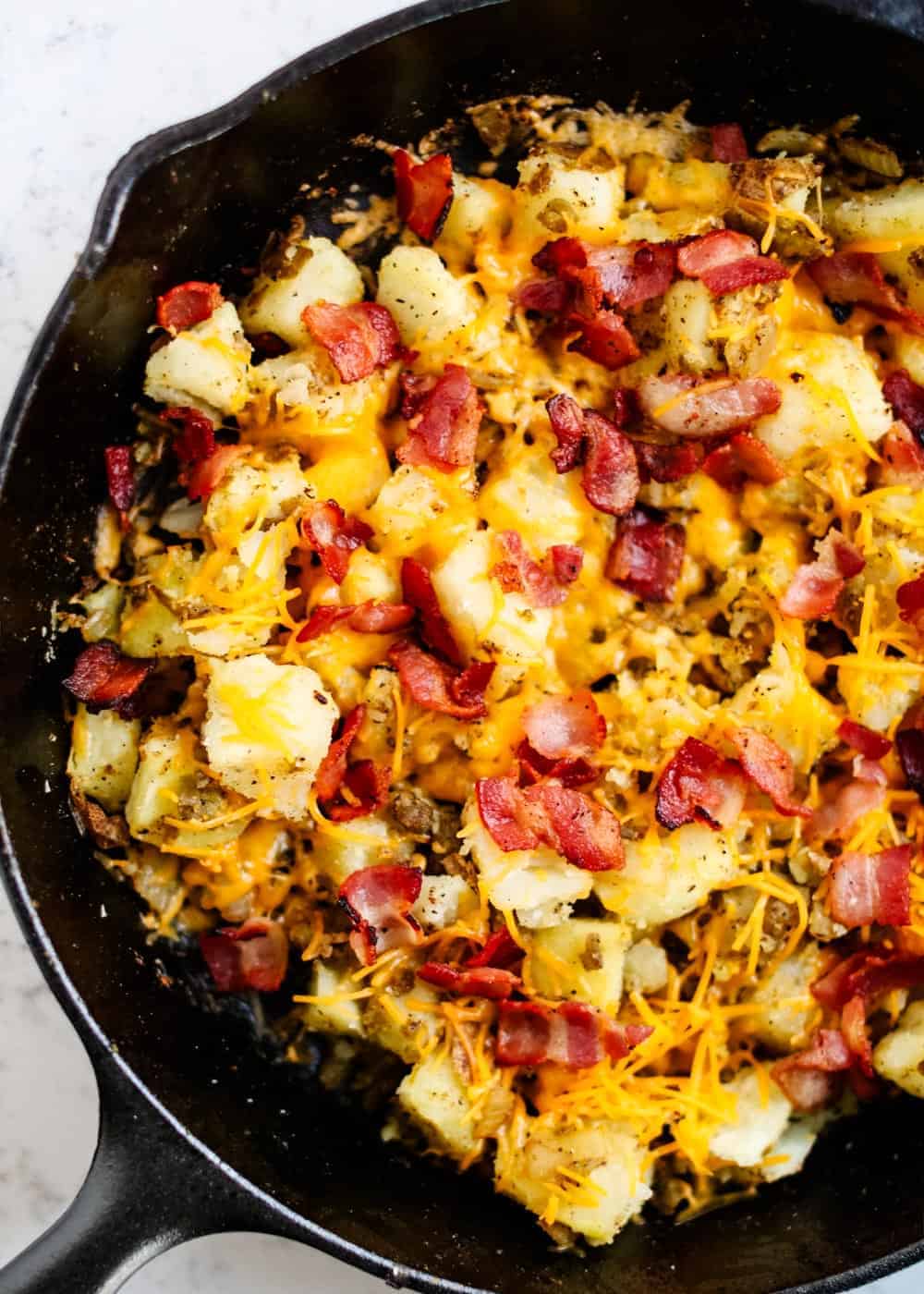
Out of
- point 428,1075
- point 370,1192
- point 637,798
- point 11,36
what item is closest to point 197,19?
point 11,36

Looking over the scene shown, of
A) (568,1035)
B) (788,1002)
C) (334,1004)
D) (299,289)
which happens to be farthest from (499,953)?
(299,289)

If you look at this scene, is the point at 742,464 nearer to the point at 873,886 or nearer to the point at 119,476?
the point at 873,886

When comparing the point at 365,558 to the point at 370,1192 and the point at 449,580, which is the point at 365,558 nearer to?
the point at 449,580

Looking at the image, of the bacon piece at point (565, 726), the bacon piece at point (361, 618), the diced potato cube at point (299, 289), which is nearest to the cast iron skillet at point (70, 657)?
the diced potato cube at point (299, 289)

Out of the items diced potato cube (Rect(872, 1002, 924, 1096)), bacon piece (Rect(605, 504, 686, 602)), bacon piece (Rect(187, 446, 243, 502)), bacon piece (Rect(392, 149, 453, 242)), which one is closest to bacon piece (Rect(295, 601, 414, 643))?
bacon piece (Rect(187, 446, 243, 502))

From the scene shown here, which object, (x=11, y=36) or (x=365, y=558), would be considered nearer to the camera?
(x=365, y=558)

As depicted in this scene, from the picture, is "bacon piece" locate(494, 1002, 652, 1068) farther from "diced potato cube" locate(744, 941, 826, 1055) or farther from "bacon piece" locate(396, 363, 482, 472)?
"bacon piece" locate(396, 363, 482, 472)

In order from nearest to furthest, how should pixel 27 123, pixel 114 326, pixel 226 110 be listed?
pixel 226 110 < pixel 114 326 < pixel 27 123
